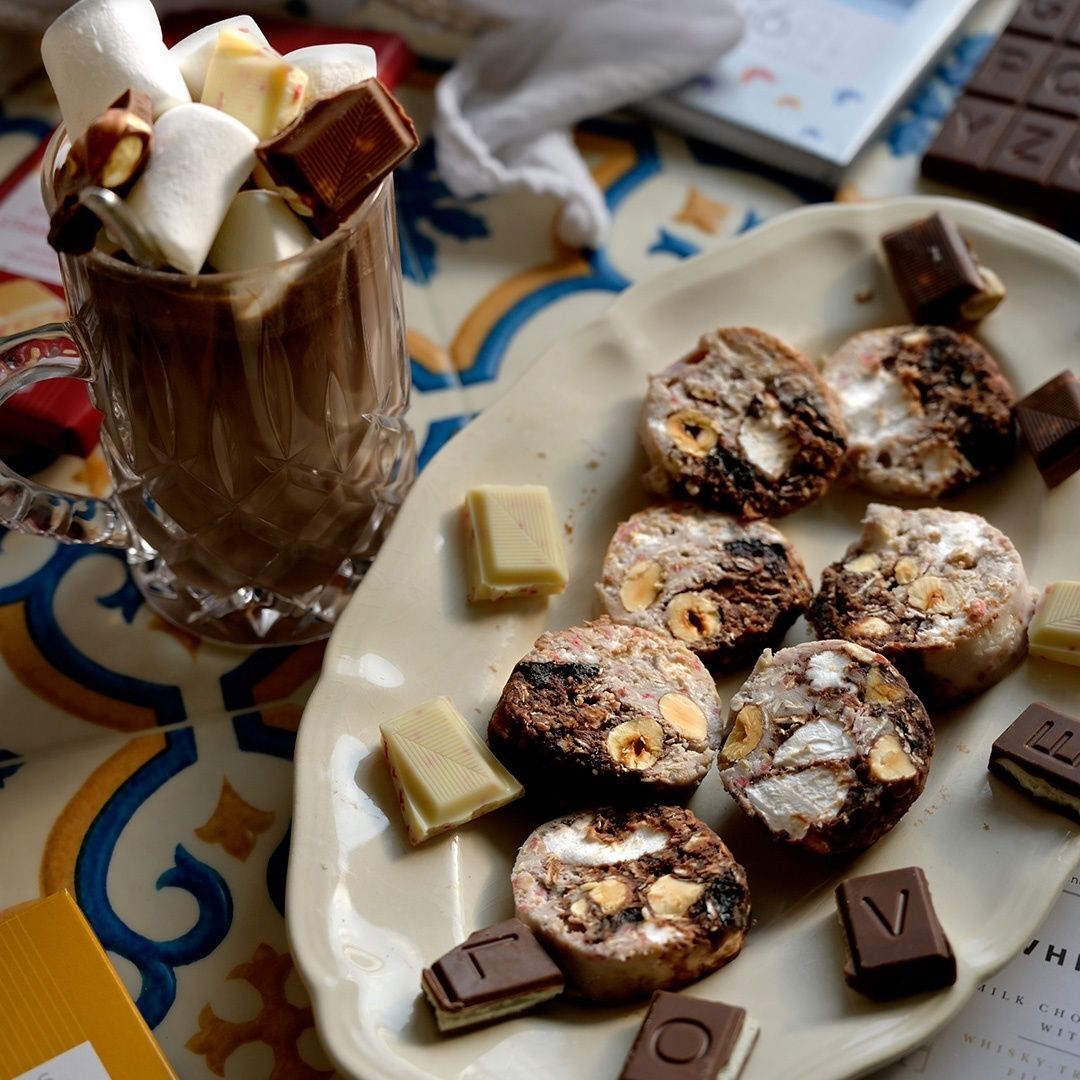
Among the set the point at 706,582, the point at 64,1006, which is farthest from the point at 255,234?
the point at 64,1006

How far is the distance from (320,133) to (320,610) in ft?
1.80

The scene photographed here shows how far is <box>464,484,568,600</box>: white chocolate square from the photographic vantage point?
1196mm

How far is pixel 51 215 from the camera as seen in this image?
0.96 meters

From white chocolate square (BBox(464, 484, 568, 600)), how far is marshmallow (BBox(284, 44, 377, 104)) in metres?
0.39

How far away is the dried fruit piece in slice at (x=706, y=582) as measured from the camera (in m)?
1.17

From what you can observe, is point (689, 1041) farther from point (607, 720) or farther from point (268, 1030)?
point (268, 1030)

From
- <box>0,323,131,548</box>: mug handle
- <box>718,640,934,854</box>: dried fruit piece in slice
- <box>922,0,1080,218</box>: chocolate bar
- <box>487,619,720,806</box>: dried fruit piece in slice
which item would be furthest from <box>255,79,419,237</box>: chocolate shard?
<box>922,0,1080,218</box>: chocolate bar

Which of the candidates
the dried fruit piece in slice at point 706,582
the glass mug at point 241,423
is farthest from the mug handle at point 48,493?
the dried fruit piece in slice at point 706,582

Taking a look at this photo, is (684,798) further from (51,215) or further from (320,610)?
(51,215)

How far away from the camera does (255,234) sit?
96 cm

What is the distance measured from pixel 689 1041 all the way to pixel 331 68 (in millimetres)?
772

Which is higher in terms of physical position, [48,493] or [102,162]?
[102,162]

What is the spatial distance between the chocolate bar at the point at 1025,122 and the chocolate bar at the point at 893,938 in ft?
3.41

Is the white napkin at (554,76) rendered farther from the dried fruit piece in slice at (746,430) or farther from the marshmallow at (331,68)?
the marshmallow at (331,68)
